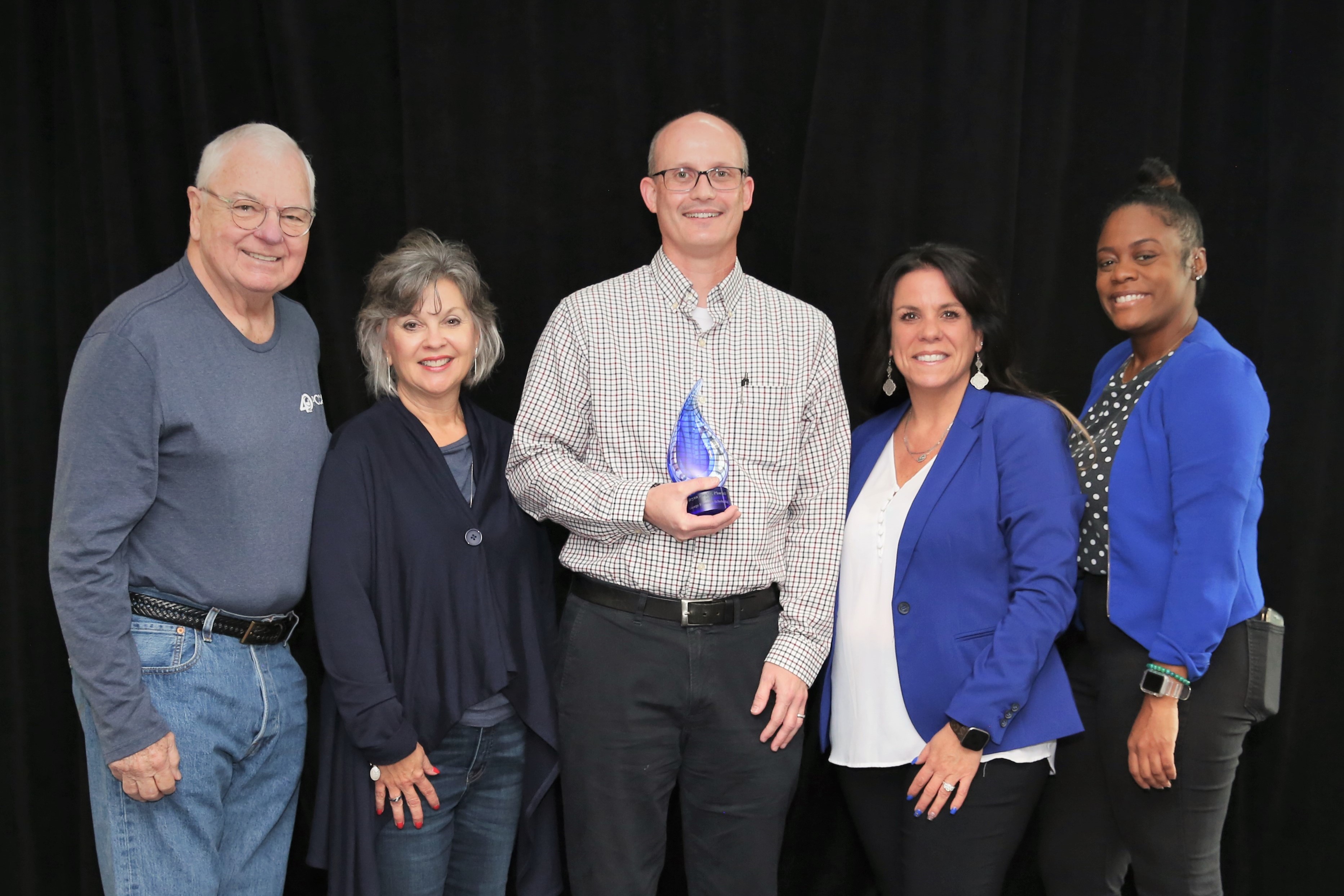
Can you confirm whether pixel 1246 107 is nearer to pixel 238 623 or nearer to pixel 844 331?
pixel 844 331

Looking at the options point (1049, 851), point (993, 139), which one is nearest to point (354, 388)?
point (993, 139)

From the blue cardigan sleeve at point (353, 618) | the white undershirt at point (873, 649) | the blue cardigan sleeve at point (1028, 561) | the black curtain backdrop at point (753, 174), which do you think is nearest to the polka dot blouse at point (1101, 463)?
the blue cardigan sleeve at point (1028, 561)

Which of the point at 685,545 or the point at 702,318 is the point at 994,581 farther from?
the point at 702,318

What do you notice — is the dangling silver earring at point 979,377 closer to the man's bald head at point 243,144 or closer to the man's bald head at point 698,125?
the man's bald head at point 698,125

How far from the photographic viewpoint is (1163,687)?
1.81m

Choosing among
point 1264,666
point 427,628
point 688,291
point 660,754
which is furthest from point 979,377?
point 427,628

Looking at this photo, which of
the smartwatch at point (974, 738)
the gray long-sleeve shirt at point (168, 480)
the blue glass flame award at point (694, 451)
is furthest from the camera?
the blue glass flame award at point (694, 451)

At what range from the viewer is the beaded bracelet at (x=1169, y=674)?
70.6 inches

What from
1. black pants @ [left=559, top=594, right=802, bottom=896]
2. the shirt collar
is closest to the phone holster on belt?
black pants @ [left=559, top=594, right=802, bottom=896]

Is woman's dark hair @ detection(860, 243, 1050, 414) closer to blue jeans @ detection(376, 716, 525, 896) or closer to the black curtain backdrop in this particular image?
the black curtain backdrop

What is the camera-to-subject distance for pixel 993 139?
258 centimetres

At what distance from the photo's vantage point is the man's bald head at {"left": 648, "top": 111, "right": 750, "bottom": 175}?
6.87 ft

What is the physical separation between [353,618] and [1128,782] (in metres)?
1.59

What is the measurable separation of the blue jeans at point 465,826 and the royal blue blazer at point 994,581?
2.81 feet
